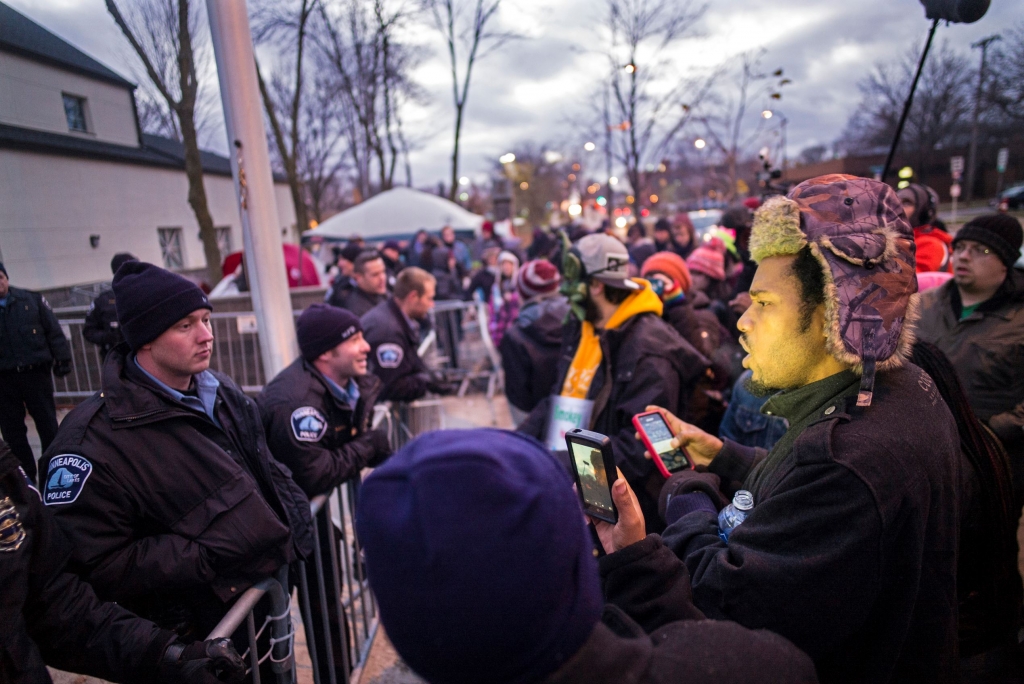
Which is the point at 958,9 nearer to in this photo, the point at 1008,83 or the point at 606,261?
the point at 606,261

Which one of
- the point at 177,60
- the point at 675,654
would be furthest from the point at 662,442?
the point at 177,60

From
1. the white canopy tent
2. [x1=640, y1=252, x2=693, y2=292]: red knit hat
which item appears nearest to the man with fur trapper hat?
[x1=640, y1=252, x2=693, y2=292]: red knit hat

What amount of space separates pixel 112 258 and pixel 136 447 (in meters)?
1.33

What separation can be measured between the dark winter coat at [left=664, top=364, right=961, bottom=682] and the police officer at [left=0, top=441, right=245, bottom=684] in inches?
66.3

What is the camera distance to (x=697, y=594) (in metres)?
1.47

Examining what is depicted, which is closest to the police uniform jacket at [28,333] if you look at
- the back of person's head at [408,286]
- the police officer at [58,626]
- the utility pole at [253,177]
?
the police officer at [58,626]

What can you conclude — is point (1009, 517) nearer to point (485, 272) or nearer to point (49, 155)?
point (49, 155)

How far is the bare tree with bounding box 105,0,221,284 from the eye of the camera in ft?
9.95

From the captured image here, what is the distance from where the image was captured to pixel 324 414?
130 inches

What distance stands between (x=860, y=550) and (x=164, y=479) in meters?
2.23

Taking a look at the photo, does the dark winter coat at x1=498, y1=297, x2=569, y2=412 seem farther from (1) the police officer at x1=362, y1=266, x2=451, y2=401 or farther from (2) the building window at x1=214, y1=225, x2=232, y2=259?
(2) the building window at x1=214, y1=225, x2=232, y2=259

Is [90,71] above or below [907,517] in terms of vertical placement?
above

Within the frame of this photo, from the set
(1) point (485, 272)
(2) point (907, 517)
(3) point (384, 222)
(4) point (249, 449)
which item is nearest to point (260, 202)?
(4) point (249, 449)

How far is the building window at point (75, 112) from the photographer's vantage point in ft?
8.27
